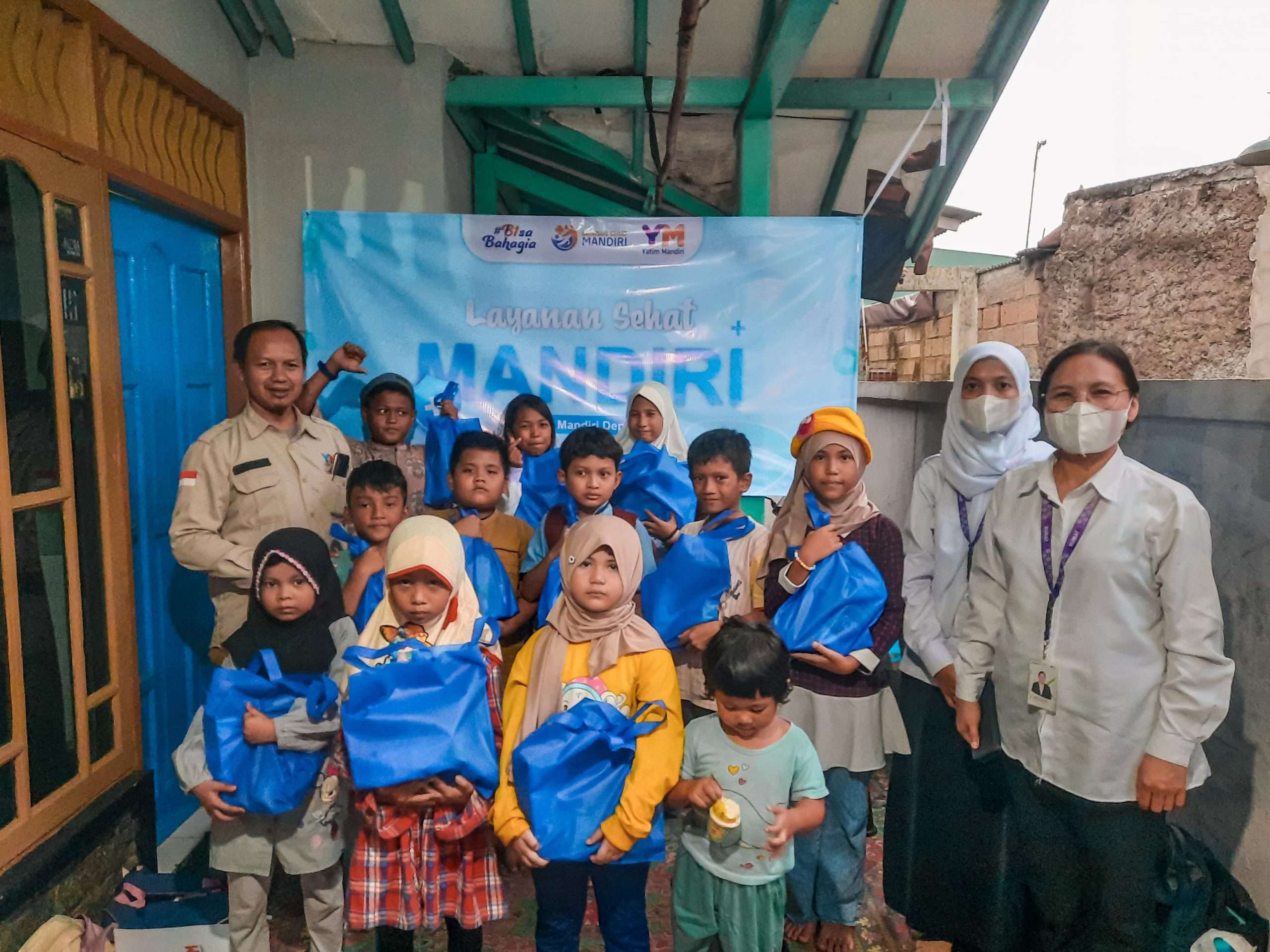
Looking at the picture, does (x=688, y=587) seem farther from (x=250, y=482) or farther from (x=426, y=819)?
(x=250, y=482)

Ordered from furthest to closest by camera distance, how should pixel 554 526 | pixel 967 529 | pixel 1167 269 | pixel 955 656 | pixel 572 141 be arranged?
pixel 1167 269 → pixel 572 141 → pixel 554 526 → pixel 967 529 → pixel 955 656

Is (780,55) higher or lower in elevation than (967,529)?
higher

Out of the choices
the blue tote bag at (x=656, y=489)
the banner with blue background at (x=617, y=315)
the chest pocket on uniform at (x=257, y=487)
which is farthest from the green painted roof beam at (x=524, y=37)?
the chest pocket on uniform at (x=257, y=487)

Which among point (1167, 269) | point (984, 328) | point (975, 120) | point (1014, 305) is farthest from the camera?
point (984, 328)

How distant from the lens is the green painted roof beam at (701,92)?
390 centimetres

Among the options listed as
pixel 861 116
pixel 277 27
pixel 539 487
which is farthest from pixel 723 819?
pixel 861 116

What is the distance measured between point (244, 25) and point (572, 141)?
5.80 feet

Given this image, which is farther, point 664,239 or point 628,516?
point 664,239

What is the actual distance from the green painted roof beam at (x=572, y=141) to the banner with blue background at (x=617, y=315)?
65 centimetres

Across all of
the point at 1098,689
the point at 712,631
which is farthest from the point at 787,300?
the point at 1098,689

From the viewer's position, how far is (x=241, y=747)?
6.11 feet

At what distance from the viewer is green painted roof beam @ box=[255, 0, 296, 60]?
3.50 m

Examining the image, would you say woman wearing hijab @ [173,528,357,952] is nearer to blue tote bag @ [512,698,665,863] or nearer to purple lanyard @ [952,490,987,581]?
blue tote bag @ [512,698,665,863]

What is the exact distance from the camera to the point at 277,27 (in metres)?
3.58
